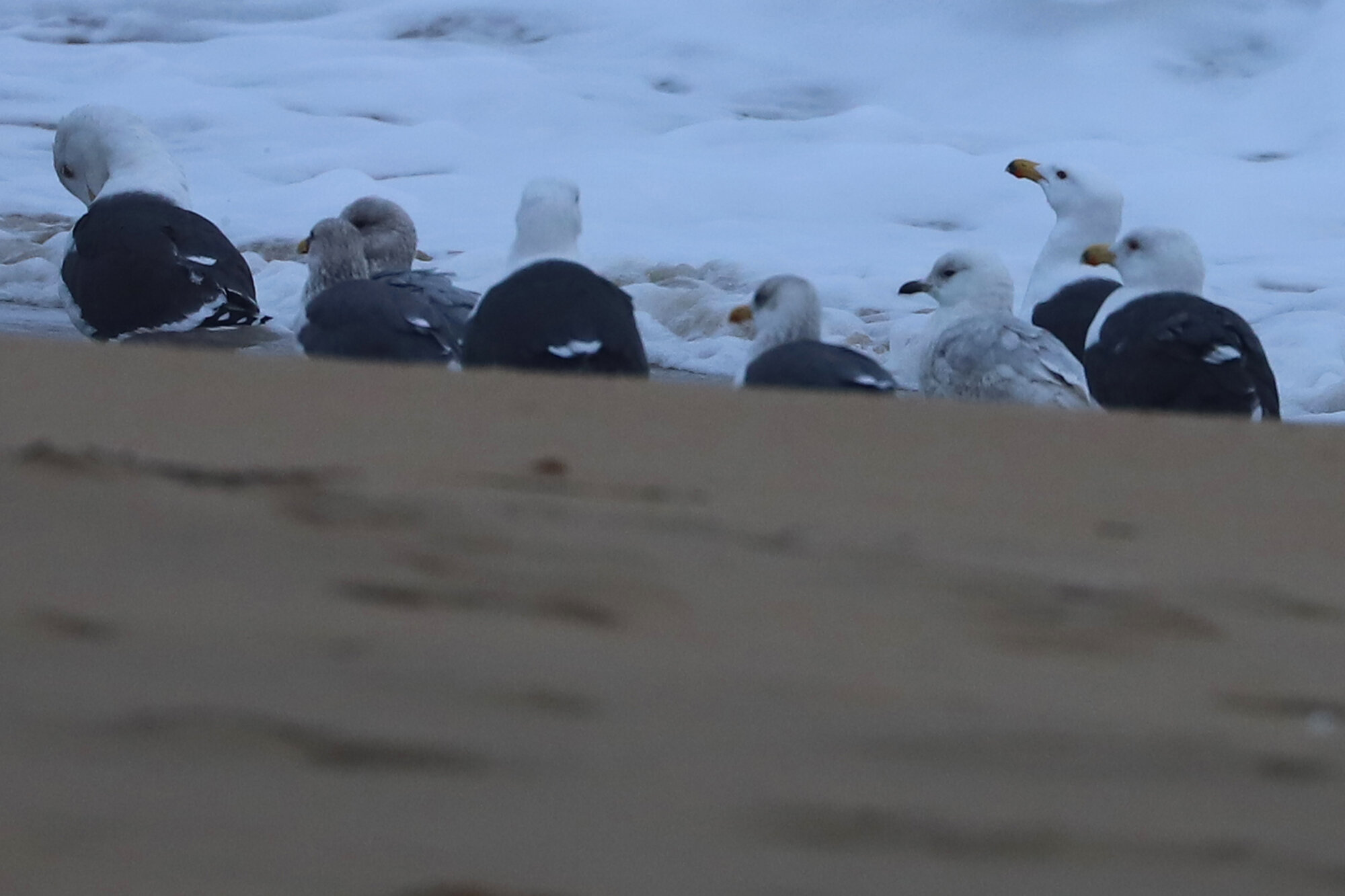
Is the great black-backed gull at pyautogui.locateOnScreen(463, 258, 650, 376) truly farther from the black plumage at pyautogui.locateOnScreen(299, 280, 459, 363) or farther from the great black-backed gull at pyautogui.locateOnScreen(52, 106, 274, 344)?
the great black-backed gull at pyautogui.locateOnScreen(52, 106, 274, 344)


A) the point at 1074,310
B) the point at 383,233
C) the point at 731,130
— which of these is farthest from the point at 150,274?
the point at 731,130

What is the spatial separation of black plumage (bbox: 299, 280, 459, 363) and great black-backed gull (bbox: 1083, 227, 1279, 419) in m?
2.18

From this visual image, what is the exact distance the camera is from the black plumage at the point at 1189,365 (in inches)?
230

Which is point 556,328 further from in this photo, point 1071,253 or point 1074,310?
point 1071,253

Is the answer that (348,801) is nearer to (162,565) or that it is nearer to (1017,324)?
(162,565)

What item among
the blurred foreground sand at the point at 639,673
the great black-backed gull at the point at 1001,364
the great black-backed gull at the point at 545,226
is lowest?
the great black-backed gull at the point at 1001,364

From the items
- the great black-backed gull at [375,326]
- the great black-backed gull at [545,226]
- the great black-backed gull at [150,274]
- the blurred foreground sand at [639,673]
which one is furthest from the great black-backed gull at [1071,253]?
the blurred foreground sand at [639,673]

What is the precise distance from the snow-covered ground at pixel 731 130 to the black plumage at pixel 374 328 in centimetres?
226

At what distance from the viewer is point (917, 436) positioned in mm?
3443

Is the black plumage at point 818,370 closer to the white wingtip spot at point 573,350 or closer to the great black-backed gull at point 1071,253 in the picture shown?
the white wingtip spot at point 573,350

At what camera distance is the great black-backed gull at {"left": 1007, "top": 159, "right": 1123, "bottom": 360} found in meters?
7.98

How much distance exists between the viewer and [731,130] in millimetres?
13594

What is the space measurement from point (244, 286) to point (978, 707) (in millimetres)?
5920

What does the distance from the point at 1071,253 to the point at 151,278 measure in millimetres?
4166
